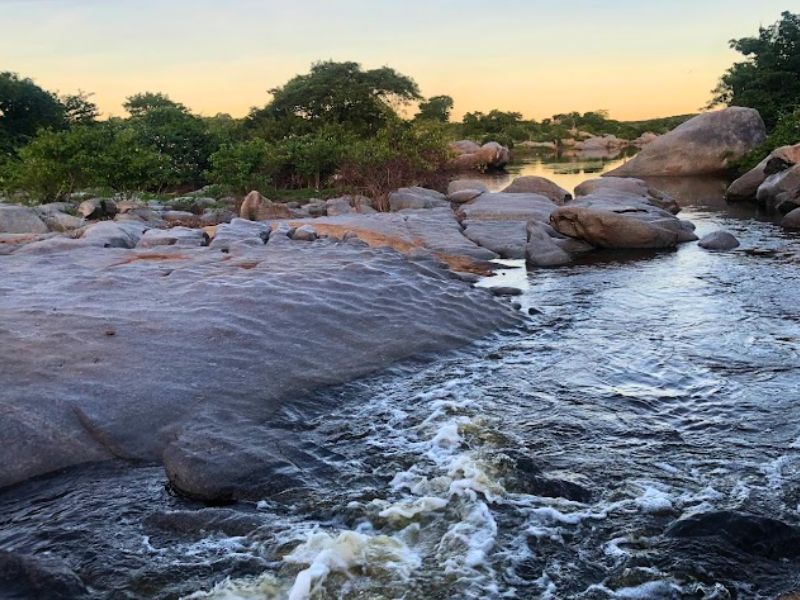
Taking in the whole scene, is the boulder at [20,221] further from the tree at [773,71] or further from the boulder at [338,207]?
the tree at [773,71]

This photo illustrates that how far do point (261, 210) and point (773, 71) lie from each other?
2415cm

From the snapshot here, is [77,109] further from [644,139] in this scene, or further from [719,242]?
[644,139]

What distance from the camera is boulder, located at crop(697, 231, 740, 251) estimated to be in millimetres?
13109

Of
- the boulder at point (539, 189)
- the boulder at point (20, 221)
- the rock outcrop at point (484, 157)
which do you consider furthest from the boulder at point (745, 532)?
the rock outcrop at point (484, 157)

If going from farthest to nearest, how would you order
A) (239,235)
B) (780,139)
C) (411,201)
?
(780,139) → (411,201) → (239,235)

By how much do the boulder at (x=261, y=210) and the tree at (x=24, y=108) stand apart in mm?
14834

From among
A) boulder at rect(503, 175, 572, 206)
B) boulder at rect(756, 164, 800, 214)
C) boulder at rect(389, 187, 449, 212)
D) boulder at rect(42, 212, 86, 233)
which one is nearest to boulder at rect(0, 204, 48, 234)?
boulder at rect(42, 212, 86, 233)

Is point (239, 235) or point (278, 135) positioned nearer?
point (239, 235)

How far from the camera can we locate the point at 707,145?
28844 millimetres

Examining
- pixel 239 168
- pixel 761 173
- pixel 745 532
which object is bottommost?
pixel 745 532

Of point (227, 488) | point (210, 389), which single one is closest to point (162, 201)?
point (210, 389)

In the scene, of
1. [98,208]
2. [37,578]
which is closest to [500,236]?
[98,208]

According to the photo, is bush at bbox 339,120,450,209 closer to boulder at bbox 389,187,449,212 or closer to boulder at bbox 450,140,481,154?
boulder at bbox 389,187,449,212

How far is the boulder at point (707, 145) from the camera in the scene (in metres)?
28.4
